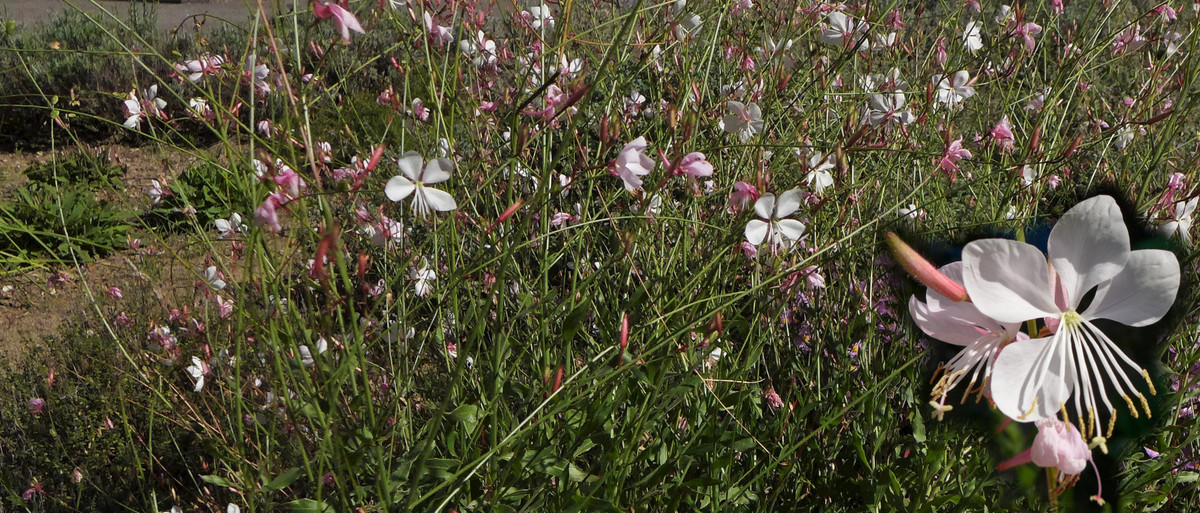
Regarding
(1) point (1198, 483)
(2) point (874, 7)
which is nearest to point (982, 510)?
(1) point (1198, 483)

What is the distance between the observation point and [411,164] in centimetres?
106

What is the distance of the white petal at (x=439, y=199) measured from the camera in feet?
3.46

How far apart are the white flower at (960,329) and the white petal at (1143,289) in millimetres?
49

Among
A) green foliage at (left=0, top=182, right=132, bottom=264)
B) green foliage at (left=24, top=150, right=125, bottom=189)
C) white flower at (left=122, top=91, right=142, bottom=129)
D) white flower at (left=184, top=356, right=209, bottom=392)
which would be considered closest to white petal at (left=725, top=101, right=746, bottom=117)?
white flower at (left=122, top=91, right=142, bottom=129)

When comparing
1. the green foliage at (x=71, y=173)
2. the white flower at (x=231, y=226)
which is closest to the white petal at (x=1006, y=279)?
the white flower at (x=231, y=226)

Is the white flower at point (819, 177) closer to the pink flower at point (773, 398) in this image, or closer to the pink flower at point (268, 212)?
the pink flower at point (773, 398)

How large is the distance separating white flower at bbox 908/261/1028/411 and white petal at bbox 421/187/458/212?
0.67 meters

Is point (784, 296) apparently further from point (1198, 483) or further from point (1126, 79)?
point (1126, 79)

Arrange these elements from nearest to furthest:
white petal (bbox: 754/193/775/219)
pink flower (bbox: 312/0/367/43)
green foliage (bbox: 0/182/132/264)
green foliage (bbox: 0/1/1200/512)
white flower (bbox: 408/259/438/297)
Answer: pink flower (bbox: 312/0/367/43) → green foliage (bbox: 0/1/1200/512) → white petal (bbox: 754/193/775/219) → white flower (bbox: 408/259/438/297) → green foliage (bbox: 0/182/132/264)

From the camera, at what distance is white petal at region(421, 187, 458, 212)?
106 centimetres

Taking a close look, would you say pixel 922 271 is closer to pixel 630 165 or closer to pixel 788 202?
pixel 630 165

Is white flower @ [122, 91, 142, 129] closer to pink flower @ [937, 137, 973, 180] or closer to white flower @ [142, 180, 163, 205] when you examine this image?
white flower @ [142, 180, 163, 205]

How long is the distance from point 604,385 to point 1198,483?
1027mm

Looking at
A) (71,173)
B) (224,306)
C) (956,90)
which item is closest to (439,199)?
(956,90)
